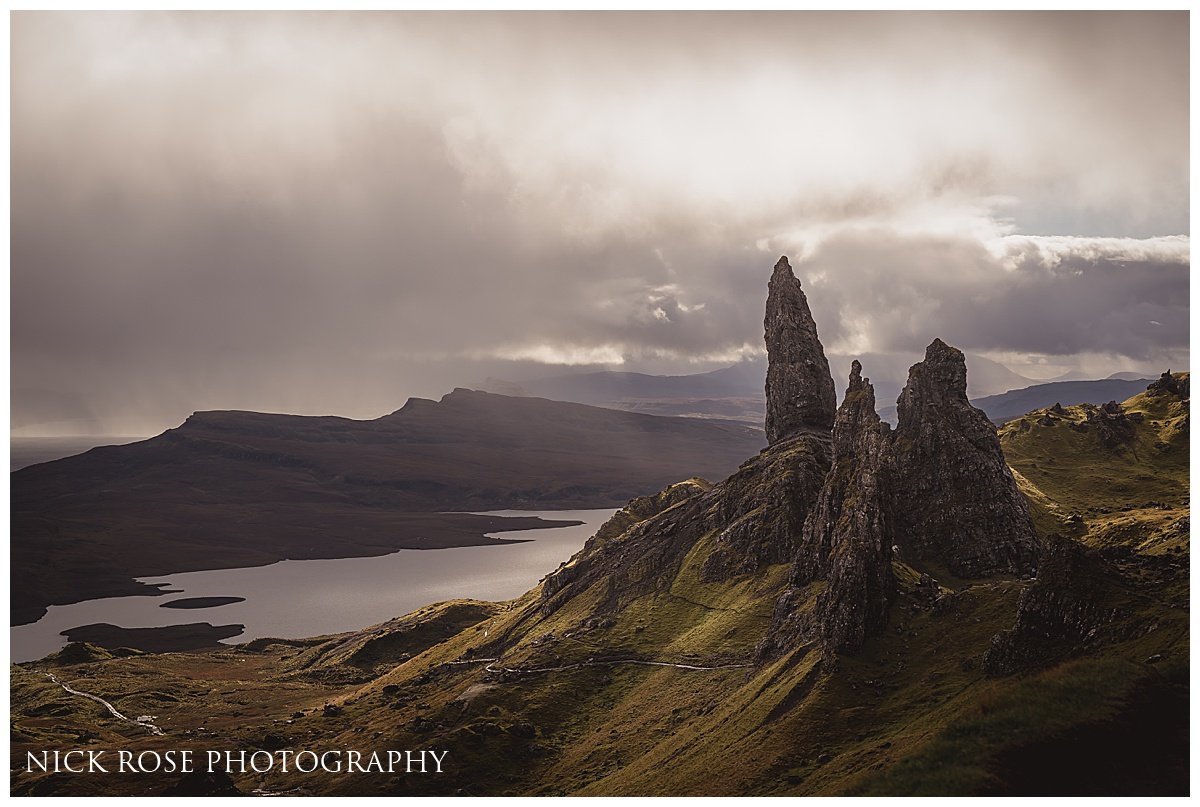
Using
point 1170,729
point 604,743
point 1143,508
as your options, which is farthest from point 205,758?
point 1143,508

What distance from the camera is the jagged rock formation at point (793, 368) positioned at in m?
177

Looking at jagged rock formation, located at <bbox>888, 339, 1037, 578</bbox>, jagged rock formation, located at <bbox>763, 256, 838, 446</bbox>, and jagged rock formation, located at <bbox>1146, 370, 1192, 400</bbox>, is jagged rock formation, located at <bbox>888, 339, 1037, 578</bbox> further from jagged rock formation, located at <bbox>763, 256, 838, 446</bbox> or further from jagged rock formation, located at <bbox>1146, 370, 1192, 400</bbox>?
jagged rock formation, located at <bbox>1146, 370, 1192, 400</bbox>

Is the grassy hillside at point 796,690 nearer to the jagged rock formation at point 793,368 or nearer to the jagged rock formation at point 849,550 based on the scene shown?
the jagged rock formation at point 849,550

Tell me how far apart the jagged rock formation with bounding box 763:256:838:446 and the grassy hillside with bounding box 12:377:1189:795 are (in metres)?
34.0

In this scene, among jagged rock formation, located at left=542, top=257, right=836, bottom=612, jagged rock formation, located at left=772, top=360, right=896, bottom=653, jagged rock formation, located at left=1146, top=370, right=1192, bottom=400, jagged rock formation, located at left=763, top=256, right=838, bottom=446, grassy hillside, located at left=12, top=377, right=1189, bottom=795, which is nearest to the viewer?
grassy hillside, located at left=12, top=377, right=1189, bottom=795

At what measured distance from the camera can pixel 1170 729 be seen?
167ft

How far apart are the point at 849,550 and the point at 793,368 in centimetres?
8859

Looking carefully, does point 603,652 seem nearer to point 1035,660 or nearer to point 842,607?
point 842,607

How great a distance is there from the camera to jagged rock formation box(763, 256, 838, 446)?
17725cm

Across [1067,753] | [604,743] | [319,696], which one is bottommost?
[319,696]

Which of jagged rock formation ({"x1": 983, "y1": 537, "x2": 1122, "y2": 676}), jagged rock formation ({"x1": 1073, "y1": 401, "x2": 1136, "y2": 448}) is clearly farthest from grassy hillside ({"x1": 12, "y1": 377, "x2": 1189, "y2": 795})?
jagged rock formation ({"x1": 1073, "y1": 401, "x2": 1136, "y2": 448})

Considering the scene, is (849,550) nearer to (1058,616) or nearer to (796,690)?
(796,690)

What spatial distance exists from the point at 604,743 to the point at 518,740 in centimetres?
1277

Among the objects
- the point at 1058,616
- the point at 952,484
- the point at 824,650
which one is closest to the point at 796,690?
the point at 824,650
